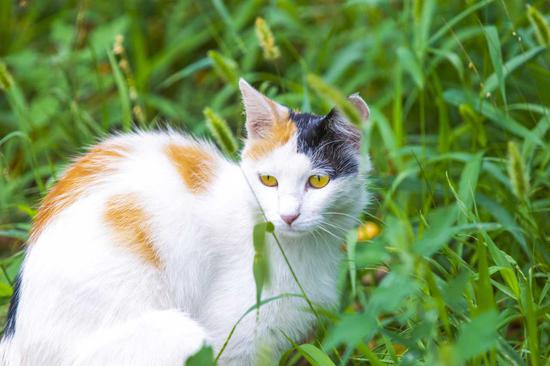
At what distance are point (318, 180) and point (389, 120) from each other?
2.01 metres

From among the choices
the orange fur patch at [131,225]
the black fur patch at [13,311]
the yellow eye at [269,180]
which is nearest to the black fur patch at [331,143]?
the yellow eye at [269,180]

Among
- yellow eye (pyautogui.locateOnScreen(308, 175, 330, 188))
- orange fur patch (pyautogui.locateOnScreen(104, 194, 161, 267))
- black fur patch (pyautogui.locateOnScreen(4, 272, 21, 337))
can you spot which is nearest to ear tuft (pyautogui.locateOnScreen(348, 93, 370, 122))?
yellow eye (pyautogui.locateOnScreen(308, 175, 330, 188))

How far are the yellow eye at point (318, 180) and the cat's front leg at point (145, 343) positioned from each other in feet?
1.82

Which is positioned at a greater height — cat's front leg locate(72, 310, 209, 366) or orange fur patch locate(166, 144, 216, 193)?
orange fur patch locate(166, 144, 216, 193)

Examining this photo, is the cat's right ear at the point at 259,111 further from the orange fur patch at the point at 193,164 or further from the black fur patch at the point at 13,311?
the black fur patch at the point at 13,311

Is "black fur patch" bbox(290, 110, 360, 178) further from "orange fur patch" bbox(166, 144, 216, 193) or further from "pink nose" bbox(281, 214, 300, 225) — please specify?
"orange fur patch" bbox(166, 144, 216, 193)

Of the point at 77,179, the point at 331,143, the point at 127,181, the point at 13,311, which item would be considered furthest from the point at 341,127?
the point at 13,311

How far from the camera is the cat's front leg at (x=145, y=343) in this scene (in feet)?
7.02

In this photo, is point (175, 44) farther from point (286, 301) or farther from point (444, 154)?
point (286, 301)

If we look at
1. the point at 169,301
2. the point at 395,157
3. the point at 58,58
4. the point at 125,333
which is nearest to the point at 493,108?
the point at 395,157

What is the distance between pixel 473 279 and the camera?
2.24m

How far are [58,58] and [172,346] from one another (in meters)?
2.17

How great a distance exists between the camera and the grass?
1.96 meters

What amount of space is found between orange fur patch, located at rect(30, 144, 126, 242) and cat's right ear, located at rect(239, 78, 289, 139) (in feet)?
1.47
